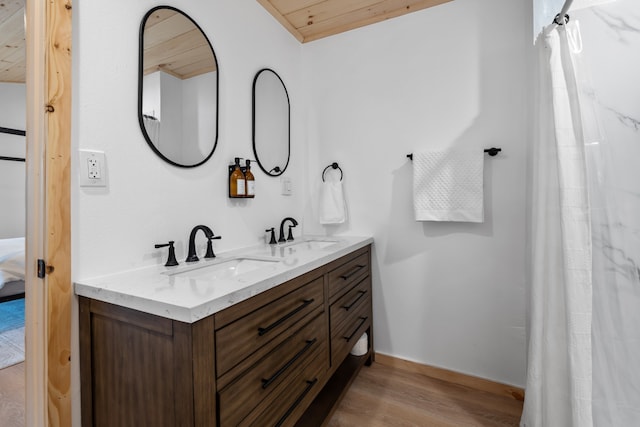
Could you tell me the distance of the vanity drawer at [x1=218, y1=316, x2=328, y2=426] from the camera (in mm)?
833

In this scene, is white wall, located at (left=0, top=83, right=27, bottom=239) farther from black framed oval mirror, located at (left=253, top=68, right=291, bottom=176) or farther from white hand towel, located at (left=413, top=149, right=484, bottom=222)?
white hand towel, located at (left=413, top=149, right=484, bottom=222)

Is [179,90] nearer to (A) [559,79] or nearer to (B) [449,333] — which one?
(A) [559,79]

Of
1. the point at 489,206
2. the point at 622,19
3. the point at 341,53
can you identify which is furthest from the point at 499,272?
the point at 341,53

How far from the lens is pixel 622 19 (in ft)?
3.06

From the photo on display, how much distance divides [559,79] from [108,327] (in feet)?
5.78

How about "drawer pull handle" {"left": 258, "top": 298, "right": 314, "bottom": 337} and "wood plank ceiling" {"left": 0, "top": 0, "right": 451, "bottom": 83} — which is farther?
"wood plank ceiling" {"left": 0, "top": 0, "right": 451, "bottom": 83}

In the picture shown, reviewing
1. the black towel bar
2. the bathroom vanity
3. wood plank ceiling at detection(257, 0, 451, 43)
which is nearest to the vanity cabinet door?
the bathroom vanity

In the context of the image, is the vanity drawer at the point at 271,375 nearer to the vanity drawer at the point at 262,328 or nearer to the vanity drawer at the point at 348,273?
the vanity drawer at the point at 262,328

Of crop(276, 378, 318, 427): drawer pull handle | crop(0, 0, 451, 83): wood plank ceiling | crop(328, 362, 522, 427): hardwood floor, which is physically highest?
crop(0, 0, 451, 83): wood plank ceiling

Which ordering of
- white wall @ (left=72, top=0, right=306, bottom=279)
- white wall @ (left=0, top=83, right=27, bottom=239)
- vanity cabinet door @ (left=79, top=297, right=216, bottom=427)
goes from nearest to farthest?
vanity cabinet door @ (left=79, top=297, right=216, bottom=427)
white wall @ (left=72, top=0, right=306, bottom=279)
white wall @ (left=0, top=83, right=27, bottom=239)

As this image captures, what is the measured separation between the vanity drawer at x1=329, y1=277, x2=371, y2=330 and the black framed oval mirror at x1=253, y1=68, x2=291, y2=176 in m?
0.89

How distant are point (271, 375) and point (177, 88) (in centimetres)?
125

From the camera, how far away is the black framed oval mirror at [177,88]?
1.19m

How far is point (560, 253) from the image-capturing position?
114cm
